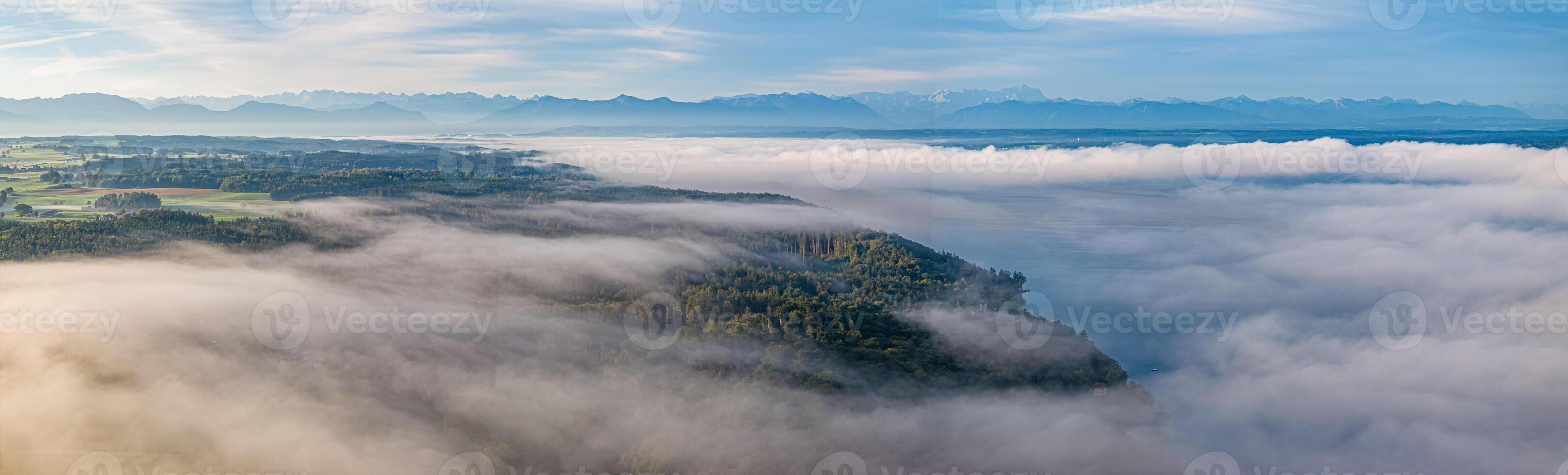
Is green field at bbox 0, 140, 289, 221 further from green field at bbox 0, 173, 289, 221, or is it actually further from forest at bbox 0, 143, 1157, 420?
forest at bbox 0, 143, 1157, 420

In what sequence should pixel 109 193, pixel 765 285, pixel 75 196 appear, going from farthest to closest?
pixel 765 285 < pixel 109 193 < pixel 75 196

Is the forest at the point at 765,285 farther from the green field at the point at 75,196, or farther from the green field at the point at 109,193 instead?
the green field at the point at 75,196

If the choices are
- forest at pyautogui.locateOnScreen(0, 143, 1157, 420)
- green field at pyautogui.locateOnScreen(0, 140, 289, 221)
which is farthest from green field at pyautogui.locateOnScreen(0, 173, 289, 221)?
forest at pyautogui.locateOnScreen(0, 143, 1157, 420)

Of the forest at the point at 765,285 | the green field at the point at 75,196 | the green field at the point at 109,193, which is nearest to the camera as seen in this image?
the forest at the point at 765,285

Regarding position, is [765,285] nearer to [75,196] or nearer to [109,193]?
[109,193]

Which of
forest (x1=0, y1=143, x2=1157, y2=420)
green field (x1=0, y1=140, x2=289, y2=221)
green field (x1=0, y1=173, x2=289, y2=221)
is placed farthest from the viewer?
green field (x1=0, y1=140, x2=289, y2=221)

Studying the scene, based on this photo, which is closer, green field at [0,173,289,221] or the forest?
the forest

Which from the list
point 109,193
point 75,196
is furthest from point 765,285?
point 75,196

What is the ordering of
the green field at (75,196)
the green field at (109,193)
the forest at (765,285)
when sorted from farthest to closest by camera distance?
the green field at (75,196)
the green field at (109,193)
the forest at (765,285)

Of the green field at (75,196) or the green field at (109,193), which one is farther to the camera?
the green field at (75,196)

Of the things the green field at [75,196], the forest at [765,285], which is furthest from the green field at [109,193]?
the forest at [765,285]

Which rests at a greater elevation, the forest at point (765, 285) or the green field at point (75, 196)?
the green field at point (75, 196)

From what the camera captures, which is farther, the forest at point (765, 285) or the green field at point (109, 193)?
the green field at point (109, 193)
